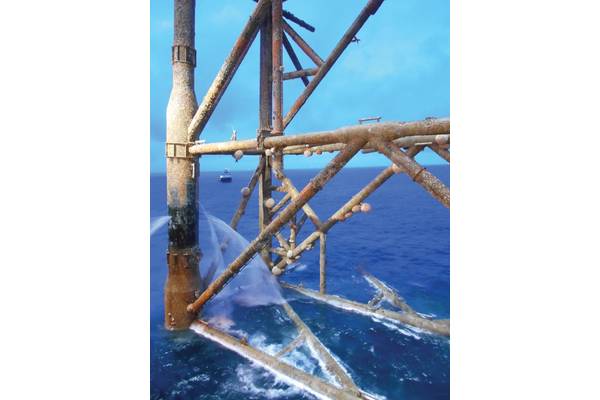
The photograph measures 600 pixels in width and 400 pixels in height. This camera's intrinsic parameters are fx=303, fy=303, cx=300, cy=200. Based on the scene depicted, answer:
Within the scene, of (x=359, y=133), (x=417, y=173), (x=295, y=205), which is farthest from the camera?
(x=295, y=205)

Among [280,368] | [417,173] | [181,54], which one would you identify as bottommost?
[280,368]

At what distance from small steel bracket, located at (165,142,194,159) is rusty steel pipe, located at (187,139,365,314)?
8.88 ft

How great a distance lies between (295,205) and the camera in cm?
486

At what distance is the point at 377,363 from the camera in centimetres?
628

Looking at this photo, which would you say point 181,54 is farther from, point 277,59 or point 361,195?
point 361,195

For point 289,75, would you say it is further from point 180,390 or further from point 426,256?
point 426,256

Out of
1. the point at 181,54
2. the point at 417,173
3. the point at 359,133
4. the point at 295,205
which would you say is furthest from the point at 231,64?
the point at 417,173

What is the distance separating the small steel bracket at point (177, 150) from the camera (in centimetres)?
663

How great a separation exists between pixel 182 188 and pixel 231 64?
285cm

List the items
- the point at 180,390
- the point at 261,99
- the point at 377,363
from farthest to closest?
the point at 261,99
the point at 377,363
the point at 180,390

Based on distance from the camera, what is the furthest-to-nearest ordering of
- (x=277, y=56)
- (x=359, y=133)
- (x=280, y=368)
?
(x=277, y=56)
(x=280, y=368)
(x=359, y=133)

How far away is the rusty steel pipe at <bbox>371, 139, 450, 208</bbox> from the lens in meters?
3.19
